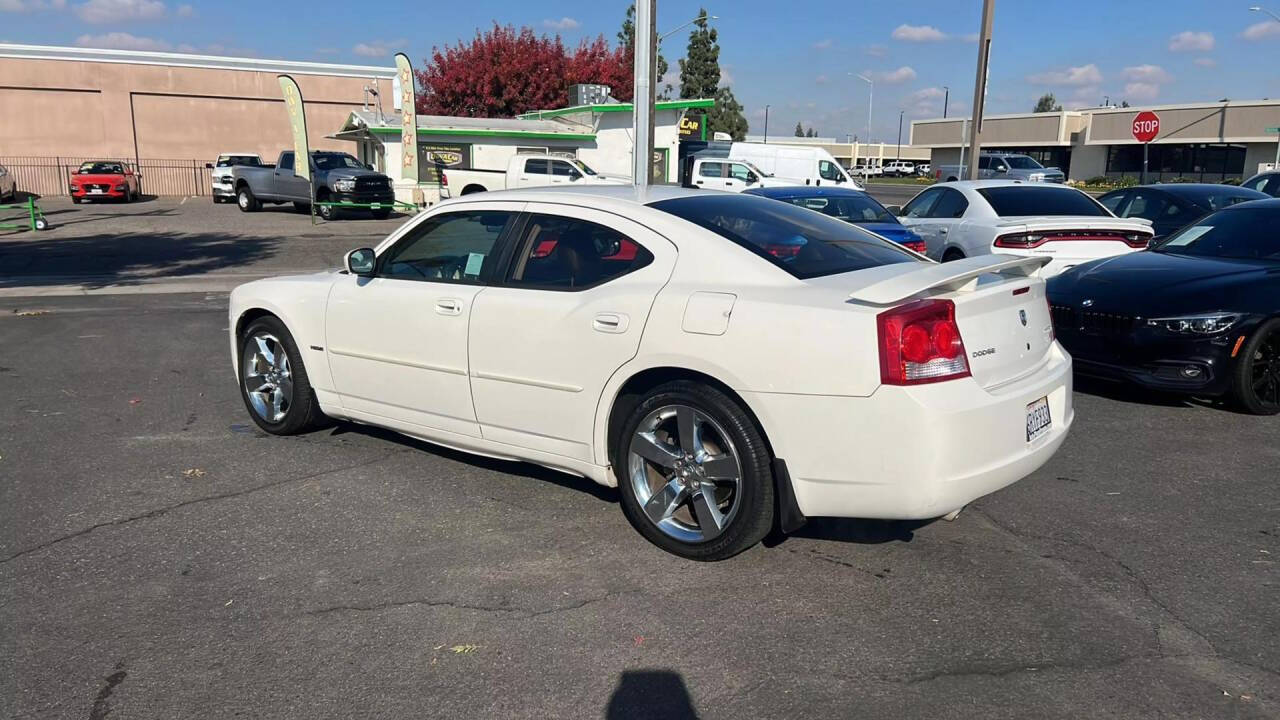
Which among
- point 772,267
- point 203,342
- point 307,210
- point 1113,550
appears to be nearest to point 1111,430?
point 1113,550

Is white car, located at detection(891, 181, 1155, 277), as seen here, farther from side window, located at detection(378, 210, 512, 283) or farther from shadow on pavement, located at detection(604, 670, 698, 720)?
shadow on pavement, located at detection(604, 670, 698, 720)

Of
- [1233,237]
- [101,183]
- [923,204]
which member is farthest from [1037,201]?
[101,183]

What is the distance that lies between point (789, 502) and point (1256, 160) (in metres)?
62.8

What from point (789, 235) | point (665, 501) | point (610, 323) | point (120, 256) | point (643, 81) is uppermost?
point (643, 81)

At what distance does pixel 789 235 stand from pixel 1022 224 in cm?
620

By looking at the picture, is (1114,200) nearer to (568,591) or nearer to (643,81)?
(643,81)

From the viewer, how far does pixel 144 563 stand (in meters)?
4.28

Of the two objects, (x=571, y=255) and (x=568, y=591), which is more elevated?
(x=571, y=255)

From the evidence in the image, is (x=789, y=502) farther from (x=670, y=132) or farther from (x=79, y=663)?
(x=670, y=132)

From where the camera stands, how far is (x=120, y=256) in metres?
19.0

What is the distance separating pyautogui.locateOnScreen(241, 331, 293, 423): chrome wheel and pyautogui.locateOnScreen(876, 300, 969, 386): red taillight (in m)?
3.83

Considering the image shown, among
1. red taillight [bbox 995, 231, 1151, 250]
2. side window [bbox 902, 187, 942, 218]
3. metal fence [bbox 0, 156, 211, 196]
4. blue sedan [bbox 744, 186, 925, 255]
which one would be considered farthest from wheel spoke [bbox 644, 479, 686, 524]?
metal fence [bbox 0, 156, 211, 196]

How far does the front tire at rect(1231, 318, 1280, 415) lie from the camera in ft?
21.9

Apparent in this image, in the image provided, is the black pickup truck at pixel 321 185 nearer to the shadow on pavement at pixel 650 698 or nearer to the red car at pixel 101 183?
the red car at pixel 101 183
